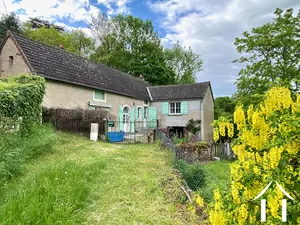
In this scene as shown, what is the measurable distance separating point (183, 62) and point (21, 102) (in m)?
33.6

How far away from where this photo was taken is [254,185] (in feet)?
6.14

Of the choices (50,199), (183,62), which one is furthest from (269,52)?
(183,62)

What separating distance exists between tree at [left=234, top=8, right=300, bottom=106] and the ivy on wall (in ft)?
41.6

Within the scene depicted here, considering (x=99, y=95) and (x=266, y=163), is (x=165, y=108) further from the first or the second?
(x=266, y=163)

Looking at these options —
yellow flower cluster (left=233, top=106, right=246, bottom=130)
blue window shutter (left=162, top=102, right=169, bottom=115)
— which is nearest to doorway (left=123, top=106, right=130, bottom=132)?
blue window shutter (left=162, top=102, right=169, bottom=115)

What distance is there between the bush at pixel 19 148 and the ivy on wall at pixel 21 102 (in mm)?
394

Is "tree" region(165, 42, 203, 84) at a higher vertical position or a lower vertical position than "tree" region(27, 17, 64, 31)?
lower

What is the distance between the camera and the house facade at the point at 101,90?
41.4ft

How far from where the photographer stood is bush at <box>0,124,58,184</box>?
4.98 meters

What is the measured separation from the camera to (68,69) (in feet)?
47.8

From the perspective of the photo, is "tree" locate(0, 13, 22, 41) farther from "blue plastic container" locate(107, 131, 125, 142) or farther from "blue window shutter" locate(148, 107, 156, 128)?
"blue plastic container" locate(107, 131, 125, 142)

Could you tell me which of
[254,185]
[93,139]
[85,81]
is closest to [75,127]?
[93,139]

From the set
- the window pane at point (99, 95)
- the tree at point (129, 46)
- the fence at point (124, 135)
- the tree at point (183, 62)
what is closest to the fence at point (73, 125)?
the fence at point (124, 135)

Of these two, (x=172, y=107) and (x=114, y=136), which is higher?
(x=172, y=107)
